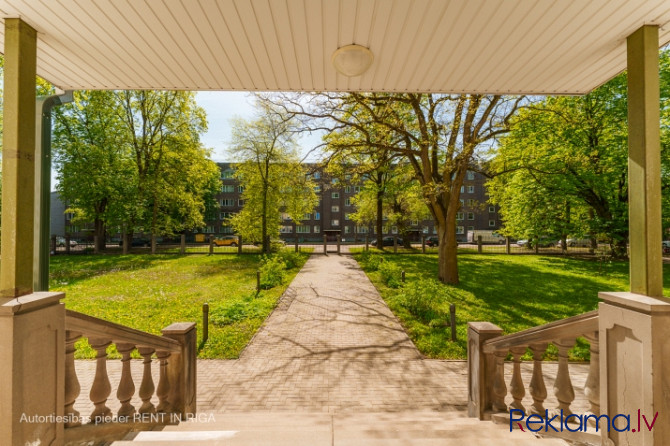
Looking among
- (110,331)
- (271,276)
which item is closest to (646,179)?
(110,331)

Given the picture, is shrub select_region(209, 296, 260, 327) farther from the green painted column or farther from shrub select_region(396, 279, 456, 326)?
the green painted column

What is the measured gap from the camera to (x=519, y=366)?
317cm

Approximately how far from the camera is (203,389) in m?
5.26

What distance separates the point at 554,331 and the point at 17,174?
4.85 metres

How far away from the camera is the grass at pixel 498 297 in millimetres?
7785

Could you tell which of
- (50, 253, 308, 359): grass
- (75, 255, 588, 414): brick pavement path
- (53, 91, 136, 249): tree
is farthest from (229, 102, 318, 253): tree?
(75, 255, 588, 414): brick pavement path

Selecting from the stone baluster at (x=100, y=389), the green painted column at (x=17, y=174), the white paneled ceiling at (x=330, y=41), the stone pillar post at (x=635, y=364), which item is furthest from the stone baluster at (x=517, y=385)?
the green painted column at (x=17, y=174)

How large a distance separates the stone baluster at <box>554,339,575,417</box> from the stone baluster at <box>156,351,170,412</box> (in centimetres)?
417

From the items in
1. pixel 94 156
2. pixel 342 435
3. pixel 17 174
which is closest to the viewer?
pixel 17 174

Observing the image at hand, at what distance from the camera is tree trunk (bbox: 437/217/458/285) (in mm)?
13250

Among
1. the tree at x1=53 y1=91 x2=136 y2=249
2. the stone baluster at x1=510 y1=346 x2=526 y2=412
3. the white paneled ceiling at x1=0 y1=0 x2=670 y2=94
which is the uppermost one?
the tree at x1=53 y1=91 x2=136 y2=249

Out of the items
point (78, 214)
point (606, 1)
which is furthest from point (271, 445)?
point (78, 214)

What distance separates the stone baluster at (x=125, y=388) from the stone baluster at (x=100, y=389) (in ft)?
0.41

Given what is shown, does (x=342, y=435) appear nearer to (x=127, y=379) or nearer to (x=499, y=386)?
(x=499, y=386)
